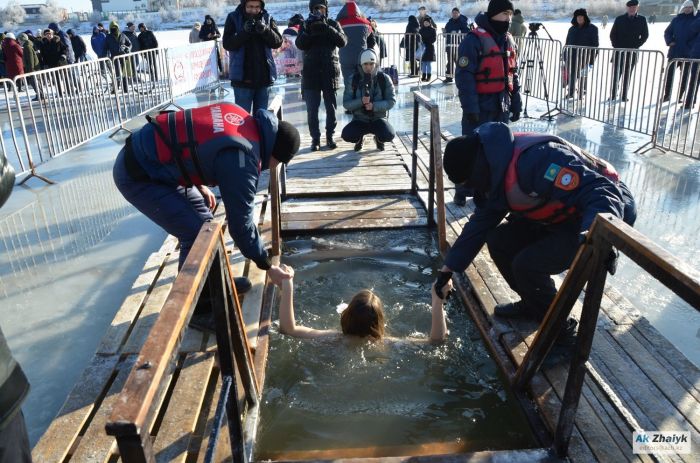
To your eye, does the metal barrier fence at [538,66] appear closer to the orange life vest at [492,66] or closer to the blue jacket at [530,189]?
the orange life vest at [492,66]

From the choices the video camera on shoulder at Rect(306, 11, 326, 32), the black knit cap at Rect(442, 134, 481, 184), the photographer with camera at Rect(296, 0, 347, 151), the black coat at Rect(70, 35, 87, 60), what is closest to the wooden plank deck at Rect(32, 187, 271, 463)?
the black knit cap at Rect(442, 134, 481, 184)

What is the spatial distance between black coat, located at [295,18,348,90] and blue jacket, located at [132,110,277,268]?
4213mm

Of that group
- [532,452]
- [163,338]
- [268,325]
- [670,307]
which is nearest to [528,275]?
[532,452]

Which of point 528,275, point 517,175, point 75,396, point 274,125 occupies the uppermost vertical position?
→ point 274,125

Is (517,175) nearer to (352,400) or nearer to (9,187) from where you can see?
(352,400)

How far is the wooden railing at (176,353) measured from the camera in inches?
45.6

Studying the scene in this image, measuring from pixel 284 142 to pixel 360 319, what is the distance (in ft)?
3.32

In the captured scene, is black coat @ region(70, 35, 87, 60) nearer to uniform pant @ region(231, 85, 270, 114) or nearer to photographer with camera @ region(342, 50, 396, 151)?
uniform pant @ region(231, 85, 270, 114)

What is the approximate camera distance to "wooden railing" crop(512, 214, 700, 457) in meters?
1.53

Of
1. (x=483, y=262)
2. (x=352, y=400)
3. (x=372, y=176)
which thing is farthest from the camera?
(x=372, y=176)

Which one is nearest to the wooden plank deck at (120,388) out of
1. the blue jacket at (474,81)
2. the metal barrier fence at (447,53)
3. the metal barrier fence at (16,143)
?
the metal barrier fence at (16,143)

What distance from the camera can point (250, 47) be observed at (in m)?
6.00

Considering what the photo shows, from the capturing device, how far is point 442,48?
47.8 feet

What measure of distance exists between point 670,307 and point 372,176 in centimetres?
336
